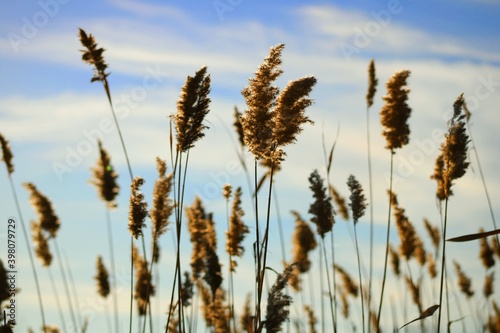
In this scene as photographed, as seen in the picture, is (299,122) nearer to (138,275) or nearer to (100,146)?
(100,146)

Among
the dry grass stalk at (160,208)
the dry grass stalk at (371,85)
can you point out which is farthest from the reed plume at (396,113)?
the dry grass stalk at (160,208)

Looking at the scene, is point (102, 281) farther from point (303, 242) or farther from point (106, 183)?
point (303, 242)

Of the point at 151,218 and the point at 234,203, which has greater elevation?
the point at 234,203

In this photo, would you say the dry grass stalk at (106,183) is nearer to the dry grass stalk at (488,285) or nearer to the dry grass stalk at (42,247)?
the dry grass stalk at (42,247)

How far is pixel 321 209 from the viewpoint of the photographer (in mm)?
5465

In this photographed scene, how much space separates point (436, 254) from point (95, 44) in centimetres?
591

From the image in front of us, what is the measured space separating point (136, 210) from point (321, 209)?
194 centimetres

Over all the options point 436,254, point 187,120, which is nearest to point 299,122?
point 187,120

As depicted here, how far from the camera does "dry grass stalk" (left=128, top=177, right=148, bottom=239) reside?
4.07 meters

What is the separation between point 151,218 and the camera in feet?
14.6

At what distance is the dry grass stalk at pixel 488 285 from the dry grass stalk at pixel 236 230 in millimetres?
5107

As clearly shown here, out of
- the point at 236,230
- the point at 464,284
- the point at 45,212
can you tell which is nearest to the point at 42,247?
the point at 45,212

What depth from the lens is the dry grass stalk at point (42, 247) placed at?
646 cm

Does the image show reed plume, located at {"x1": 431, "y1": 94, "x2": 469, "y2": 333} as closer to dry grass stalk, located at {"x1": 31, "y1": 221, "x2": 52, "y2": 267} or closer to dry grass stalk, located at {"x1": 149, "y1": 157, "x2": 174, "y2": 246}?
dry grass stalk, located at {"x1": 149, "y1": 157, "x2": 174, "y2": 246}
